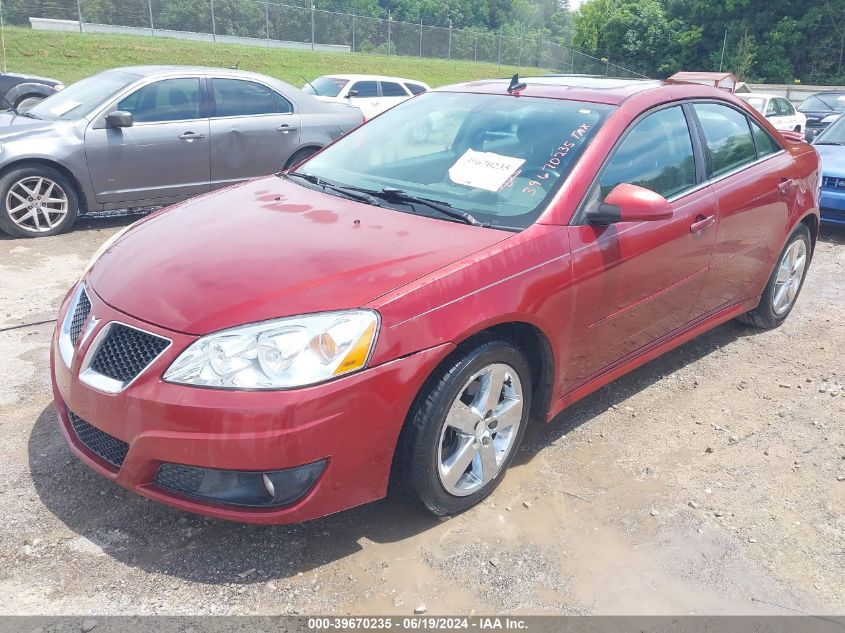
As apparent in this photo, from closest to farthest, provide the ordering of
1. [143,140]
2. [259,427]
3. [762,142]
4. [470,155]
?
[259,427], [470,155], [762,142], [143,140]

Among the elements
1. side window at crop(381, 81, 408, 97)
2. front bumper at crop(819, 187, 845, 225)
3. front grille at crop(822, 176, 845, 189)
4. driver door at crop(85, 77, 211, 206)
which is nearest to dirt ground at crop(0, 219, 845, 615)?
driver door at crop(85, 77, 211, 206)

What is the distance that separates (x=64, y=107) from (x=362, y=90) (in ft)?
28.3

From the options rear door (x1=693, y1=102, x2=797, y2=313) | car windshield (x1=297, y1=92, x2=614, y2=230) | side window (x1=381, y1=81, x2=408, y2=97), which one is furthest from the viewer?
side window (x1=381, y1=81, x2=408, y2=97)

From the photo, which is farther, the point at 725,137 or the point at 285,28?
the point at 285,28

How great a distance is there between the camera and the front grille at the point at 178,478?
8.21 ft

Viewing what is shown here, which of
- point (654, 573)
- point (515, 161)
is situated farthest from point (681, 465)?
point (515, 161)

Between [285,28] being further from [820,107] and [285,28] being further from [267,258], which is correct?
[267,258]

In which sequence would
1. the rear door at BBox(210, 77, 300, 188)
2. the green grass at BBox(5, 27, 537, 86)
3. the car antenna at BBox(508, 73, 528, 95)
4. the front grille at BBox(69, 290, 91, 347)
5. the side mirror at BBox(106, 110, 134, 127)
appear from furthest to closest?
the green grass at BBox(5, 27, 537, 86) → the rear door at BBox(210, 77, 300, 188) → the side mirror at BBox(106, 110, 134, 127) → the car antenna at BBox(508, 73, 528, 95) → the front grille at BBox(69, 290, 91, 347)

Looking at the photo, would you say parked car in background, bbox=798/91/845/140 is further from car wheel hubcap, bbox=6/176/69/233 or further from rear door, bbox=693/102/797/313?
car wheel hubcap, bbox=6/176/69/233

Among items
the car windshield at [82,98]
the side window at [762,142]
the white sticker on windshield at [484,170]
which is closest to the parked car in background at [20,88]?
the car windshield at [82,98]

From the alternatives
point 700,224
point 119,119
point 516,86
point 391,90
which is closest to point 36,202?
point 119,119

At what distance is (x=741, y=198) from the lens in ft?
13.6

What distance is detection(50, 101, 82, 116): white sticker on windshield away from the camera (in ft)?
23.5

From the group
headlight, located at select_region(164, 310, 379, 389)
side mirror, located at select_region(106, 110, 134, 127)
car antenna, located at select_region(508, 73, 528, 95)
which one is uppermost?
car antenna, located at select_region(508, 73, 528, 95)
